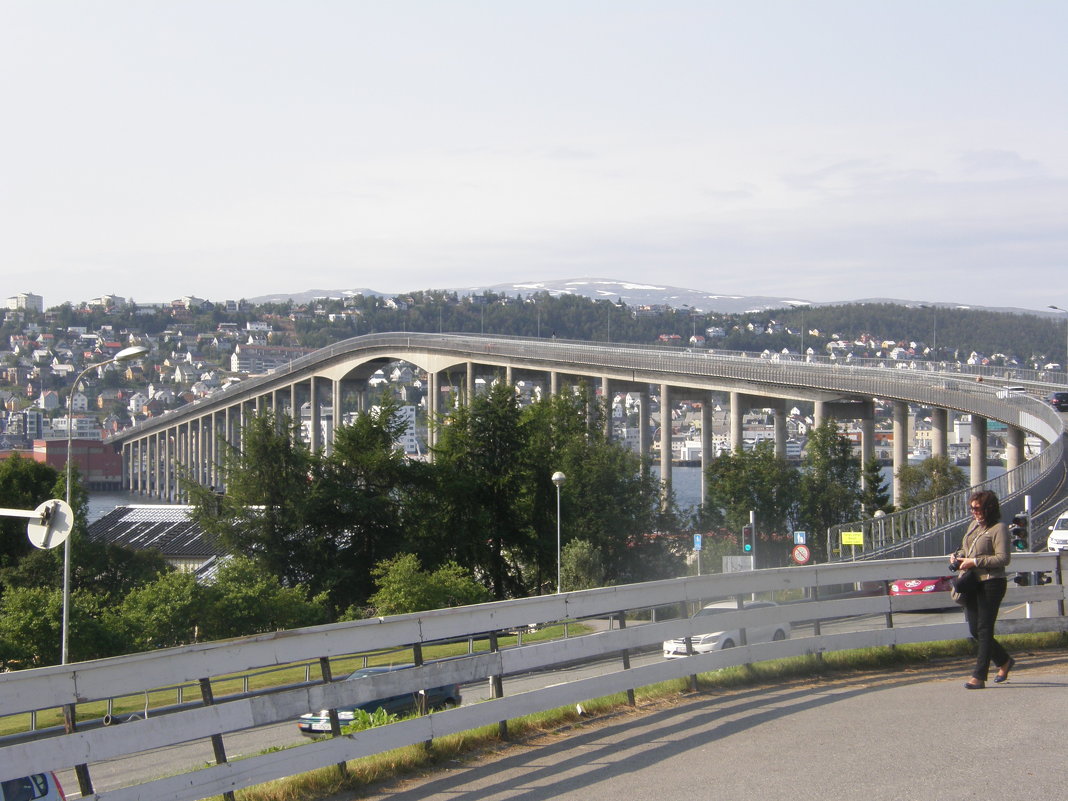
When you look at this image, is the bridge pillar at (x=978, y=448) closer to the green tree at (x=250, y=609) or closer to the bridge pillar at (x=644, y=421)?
the bridge pillar at (x=644, y=421)

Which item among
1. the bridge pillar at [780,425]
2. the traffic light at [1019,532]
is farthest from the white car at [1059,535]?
the bridge pillar at [780,425]

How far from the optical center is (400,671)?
7129 mm

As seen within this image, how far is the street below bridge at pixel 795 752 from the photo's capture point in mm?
6625

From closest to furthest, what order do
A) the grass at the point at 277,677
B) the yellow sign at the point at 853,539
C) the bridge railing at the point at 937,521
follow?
the grass at the point at 277,677
the bridge railing at the point at 937,521
the yellow sign at the point at 853,539

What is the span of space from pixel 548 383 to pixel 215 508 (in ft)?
190

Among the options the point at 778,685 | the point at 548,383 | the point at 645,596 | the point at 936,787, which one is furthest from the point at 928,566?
the point at 548,383

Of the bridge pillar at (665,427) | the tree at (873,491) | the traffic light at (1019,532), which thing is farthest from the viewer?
the bridge pillar at (665,427)

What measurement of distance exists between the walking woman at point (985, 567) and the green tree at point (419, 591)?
75.5 ft

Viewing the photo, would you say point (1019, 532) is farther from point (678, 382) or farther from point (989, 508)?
point (678, 382)

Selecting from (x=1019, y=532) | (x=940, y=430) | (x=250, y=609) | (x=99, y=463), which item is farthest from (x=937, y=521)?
(x=99, y=463)

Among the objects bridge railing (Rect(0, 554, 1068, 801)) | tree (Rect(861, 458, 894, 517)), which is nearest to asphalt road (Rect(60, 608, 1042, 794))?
bridge railing (Rect(0, 554, 1068, 801))

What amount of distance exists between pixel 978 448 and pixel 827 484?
17.9 meters

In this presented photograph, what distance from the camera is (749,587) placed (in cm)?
966

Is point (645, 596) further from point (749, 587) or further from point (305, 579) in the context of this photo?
point (305, 579)
